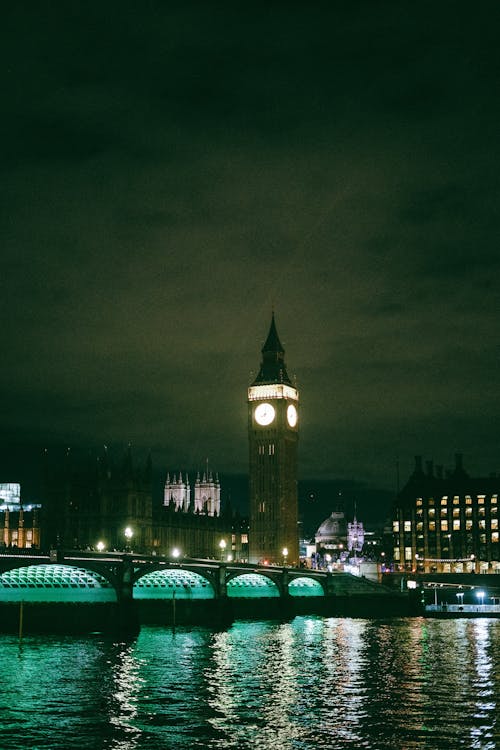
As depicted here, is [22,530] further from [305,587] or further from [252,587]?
[252,587]

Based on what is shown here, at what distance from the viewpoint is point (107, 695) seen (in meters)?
57.8

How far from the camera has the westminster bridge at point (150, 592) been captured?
102 metres

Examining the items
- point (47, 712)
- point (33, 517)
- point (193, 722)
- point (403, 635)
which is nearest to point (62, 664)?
point (47, 712)

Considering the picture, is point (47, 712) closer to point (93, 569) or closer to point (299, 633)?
point (93, 569)

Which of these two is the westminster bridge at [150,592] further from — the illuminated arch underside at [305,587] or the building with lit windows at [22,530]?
the building with lit windows at [22,530]

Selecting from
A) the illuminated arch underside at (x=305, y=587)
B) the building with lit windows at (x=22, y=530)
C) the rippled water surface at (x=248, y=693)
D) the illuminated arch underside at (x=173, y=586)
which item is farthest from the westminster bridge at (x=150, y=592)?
the building with lit windows at (x=22, y=530)

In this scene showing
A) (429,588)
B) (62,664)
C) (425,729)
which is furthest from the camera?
(429,588)

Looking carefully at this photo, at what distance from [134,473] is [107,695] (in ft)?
371

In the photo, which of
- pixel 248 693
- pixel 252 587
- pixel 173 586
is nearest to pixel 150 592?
pixel 173 586

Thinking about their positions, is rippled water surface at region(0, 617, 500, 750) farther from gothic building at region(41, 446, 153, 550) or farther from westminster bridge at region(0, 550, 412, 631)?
gothic building at region(41, 446, 153, 550)

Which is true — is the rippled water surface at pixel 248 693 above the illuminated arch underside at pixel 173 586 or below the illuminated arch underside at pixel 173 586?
below

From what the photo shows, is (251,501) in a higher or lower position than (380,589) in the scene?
higher

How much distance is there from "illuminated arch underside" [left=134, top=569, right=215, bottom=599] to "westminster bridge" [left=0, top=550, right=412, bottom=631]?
108mm

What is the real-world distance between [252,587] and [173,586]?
23.2 m
